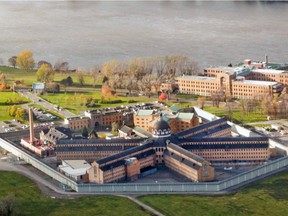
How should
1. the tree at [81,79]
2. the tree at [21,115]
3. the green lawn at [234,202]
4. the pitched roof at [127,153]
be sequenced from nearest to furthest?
the green lawn at [234,202] < the pitched roof at [127,153] < the tree at [21,115] < the tree at [81,79]

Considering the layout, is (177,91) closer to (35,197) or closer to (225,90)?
(225,90)

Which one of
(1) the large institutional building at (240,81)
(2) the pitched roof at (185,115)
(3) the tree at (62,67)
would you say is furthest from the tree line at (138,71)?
(2) the pitched roof at (185,115)

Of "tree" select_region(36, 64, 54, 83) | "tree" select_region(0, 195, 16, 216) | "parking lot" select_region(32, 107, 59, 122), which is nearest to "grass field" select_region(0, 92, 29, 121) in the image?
"parking lot" select_region(32, 107, 59, 122)

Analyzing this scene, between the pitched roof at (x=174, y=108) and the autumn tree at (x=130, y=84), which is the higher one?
the autumn tree at (x=130, y=84)

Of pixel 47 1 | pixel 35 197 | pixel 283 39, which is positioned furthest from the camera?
pixel 47 1

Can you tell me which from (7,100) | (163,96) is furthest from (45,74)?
(163,96)

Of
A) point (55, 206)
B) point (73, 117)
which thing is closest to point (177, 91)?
point (73, 117)

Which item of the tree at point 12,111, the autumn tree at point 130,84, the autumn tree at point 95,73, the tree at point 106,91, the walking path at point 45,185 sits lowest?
the walking path at point 45,185

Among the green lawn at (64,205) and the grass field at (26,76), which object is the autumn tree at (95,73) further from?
the green lawn at (64,205)
